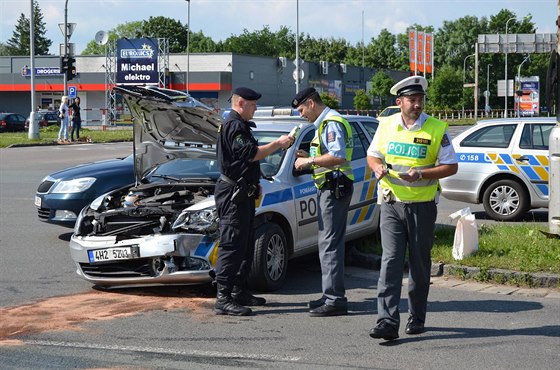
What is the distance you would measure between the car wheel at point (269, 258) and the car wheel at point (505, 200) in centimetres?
588

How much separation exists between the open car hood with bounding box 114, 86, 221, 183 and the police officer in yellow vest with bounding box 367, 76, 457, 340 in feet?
8.21

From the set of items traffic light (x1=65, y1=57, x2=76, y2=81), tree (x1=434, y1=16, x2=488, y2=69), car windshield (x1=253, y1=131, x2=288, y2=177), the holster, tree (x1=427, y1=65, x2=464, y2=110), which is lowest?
the holster

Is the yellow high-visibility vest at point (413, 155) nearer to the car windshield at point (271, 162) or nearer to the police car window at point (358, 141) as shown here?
the car windshield at point (271, 162)

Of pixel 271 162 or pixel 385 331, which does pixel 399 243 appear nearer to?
pixel 385 331

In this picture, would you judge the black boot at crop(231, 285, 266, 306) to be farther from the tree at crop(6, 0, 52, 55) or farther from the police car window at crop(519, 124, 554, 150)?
the tree at crop(6, 0, 52, 55)

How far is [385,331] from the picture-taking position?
6145mm

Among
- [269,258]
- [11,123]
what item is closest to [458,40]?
[11,123]

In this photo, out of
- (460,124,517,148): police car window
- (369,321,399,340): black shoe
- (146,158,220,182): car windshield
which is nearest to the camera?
(369,321,399,340): black shoe

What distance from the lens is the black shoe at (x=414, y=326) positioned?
6.38 m

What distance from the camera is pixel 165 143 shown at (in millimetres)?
9000

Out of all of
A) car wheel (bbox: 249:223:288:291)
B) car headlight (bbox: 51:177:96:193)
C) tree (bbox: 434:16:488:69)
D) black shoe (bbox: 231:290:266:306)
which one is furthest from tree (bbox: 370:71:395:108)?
black shoe (bbox: 231:290:266:306)

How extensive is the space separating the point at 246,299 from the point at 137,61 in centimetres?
4929

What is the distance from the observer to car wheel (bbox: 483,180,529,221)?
12.9m

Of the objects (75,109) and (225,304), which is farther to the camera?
(75,109)
